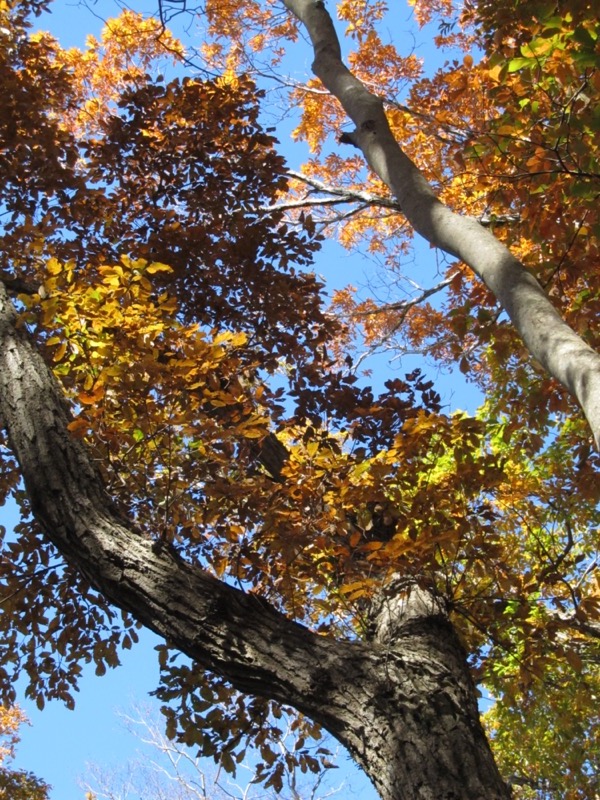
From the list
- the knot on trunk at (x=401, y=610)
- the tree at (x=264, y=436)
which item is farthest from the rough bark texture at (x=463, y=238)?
the knot on trunk at (x=401, y=610)

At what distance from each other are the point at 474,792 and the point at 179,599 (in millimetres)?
1336

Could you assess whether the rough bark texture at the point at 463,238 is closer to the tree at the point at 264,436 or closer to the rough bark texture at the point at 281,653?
the tree at the point at 264,436

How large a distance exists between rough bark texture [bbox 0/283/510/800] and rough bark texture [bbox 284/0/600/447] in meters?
1.39

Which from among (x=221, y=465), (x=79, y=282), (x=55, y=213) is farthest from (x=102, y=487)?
(x=55, y=213)

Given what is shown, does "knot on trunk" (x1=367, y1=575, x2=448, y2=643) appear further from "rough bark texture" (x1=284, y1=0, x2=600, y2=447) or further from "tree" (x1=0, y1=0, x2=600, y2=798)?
"rough bark texture" (x1=284, y1=0, x2=600, y2=447)

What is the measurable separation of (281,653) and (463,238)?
207 centimetres

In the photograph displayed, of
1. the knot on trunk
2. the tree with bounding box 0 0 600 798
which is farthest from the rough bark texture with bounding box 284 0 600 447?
the knot on trunk

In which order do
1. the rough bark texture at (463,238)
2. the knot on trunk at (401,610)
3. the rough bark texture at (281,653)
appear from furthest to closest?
the knot on trunk at (401,610) → the rough bark texture at (281,653) → the rough bark texture at (463,238)

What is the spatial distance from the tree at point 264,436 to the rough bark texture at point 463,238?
→ 2 centimetres

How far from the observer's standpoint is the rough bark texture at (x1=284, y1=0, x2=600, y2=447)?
2617 mm

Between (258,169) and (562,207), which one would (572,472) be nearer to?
(562,207)

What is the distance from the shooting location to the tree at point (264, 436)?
3104 millimetres

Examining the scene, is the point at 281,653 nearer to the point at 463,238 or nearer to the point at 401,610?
the point at 401,610

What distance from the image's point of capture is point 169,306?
3.71 m
